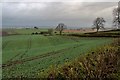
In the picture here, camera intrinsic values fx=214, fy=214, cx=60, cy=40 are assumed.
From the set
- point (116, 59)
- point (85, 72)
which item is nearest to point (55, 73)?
point (85, 72)

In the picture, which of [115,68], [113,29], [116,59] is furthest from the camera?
[113,29]

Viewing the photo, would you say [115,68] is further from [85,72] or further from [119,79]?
[85,72]

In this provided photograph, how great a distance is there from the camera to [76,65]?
8.34 m

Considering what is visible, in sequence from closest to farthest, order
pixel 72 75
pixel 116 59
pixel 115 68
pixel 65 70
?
pixel 72 75
pixel 65 70
pixel 115 68
pixel 116 59

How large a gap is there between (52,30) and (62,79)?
55488 mm

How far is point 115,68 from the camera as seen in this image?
29.3ft

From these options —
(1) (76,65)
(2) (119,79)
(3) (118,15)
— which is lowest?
(2) (119,79)

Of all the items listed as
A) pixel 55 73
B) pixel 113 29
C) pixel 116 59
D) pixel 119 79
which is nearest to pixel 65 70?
pixel 55 73

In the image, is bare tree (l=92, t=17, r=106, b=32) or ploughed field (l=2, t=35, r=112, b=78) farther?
bare tree (l=92, t=17, r=106, b=32)

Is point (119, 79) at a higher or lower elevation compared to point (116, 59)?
lower

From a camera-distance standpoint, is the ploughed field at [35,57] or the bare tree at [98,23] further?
the bare tree at [98,23]

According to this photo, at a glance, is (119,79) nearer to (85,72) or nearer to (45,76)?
(85,72)

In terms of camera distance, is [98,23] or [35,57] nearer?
[35,57]

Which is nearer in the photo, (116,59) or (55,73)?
(55,73)
